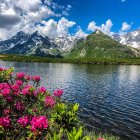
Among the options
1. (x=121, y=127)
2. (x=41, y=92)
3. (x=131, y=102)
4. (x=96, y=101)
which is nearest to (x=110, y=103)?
(x=96, y=101)

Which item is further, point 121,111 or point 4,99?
point 121,111

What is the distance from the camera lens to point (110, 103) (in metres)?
33.3

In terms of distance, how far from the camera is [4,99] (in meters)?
8.24

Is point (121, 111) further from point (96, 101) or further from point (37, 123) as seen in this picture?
point (37, 123)

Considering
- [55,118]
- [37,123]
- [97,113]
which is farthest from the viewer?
[97,113]

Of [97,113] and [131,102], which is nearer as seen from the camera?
[97,113]

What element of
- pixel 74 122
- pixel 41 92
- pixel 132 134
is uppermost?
pixel 41 92

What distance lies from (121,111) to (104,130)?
9.89m

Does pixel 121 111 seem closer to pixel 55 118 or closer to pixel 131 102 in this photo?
pixel 131 102

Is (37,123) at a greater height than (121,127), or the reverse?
(37,123)

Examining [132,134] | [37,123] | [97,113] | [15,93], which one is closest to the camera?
[37,123]

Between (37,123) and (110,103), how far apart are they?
30835 millimetres

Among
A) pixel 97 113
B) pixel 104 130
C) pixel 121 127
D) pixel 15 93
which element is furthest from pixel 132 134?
pixel 15 93

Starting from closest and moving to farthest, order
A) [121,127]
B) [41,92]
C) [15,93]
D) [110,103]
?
[15,93] → [41,92] → [121,127] → [110,103]
